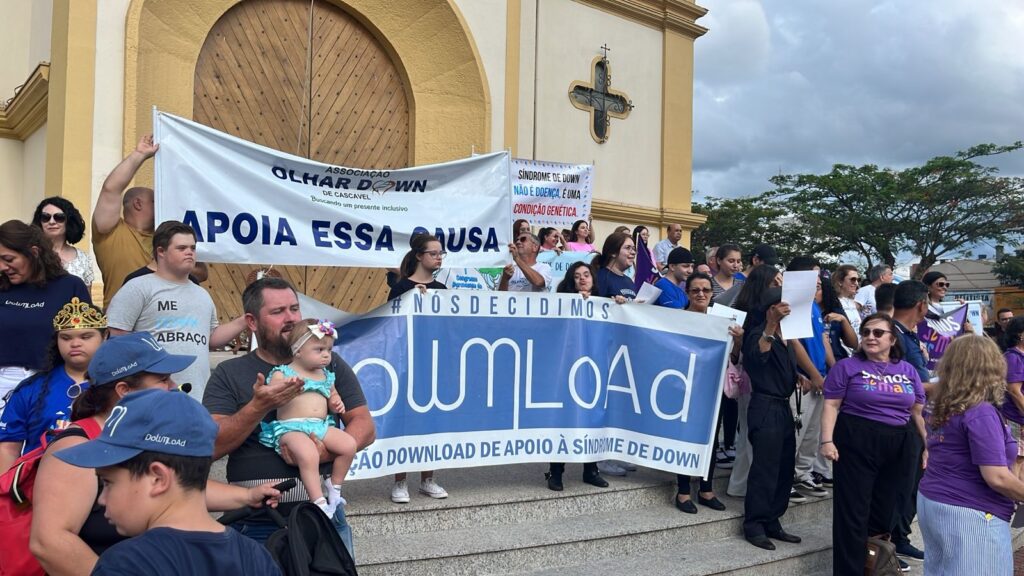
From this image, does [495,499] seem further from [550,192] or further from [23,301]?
[550,192]

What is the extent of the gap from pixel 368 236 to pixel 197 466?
389 centimetres

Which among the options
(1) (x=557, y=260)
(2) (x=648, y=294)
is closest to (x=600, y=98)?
(1) (x=557, y=260)

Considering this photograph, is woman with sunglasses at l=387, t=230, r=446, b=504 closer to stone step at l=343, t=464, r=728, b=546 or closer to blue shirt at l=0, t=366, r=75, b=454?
stone step at l=343, t=464, r=728, b=546

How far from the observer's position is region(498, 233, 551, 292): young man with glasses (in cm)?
662

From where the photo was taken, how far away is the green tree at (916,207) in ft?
125

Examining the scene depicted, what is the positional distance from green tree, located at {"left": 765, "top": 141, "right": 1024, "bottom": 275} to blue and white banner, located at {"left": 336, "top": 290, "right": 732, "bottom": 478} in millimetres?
37703

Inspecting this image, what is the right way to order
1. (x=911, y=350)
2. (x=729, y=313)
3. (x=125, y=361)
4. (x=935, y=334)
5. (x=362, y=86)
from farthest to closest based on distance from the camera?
1. (x=362, y=86)
2. (x=935, y=334)
3. (x=911, y=350)
4. (x=729, y=313)
5. (x=125, y=361)

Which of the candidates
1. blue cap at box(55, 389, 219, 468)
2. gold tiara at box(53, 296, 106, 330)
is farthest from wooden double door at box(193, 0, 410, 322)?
blue cap at box(55, 389, 219, 468)

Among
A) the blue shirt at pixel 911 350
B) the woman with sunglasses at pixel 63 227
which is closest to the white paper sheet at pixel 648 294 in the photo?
the blue shirt at pixel 911 350

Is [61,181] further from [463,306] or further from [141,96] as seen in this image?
[463,306]

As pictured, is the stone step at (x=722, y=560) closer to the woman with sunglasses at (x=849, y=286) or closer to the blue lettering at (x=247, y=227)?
the woman with sunglasses at (x=849, y=286)

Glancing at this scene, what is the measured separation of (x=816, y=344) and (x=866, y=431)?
4.77 ft

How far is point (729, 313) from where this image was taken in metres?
5.96

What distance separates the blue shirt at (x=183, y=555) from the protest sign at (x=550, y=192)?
7747 millimetres
